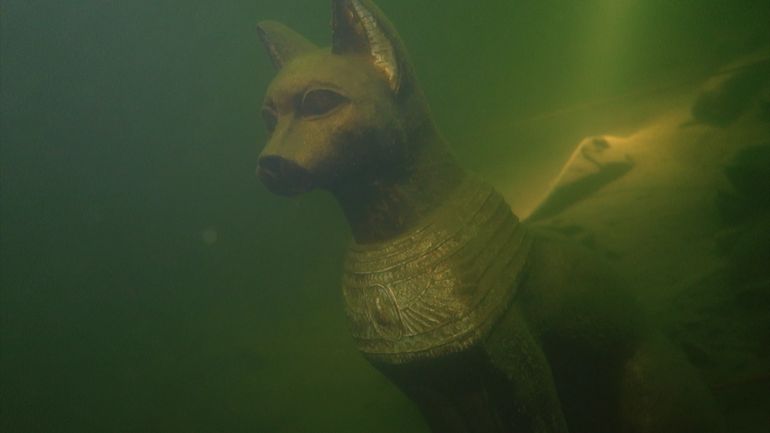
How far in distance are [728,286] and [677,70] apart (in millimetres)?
3821

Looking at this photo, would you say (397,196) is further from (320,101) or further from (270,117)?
(270,117)

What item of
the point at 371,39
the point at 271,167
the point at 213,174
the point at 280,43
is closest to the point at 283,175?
the point at 271,167

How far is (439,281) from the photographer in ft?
5.81

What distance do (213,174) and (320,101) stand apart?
7560 millimetres

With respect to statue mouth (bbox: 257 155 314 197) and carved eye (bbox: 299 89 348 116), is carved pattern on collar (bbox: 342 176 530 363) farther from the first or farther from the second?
carved eye (bbox: 299 89 348 116)

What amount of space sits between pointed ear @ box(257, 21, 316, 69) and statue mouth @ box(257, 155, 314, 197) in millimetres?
906

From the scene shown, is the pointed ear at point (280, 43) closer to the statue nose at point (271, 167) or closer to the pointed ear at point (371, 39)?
the pointed ear at point (371, 39)

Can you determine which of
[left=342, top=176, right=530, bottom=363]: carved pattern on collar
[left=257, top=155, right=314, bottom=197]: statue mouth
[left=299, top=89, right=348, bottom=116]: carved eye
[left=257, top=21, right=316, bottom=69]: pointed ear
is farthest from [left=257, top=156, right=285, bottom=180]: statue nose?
[left=257, top=21, right=316, bottom=69]: pointed ear

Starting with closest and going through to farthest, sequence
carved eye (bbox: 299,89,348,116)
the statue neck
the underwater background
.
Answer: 1. carved eye (bbox: 299,89,348,116)
2. the statue neck
3. the underwater background

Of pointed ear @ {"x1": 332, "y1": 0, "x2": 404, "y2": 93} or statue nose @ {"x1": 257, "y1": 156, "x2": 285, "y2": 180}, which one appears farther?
pointed ear @ {"x1": 332, "y1": 0, "x2": 404, "y2": 93}

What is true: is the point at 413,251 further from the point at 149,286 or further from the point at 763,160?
the point at 149,286

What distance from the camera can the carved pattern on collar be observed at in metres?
1.71

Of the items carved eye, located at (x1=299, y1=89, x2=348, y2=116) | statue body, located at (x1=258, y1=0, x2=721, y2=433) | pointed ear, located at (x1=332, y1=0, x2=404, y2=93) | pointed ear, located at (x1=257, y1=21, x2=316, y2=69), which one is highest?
pointed ear, located at (x1=257, y1=21, x2=316, y2=69)

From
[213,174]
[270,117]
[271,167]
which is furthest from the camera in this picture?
[213,174]
